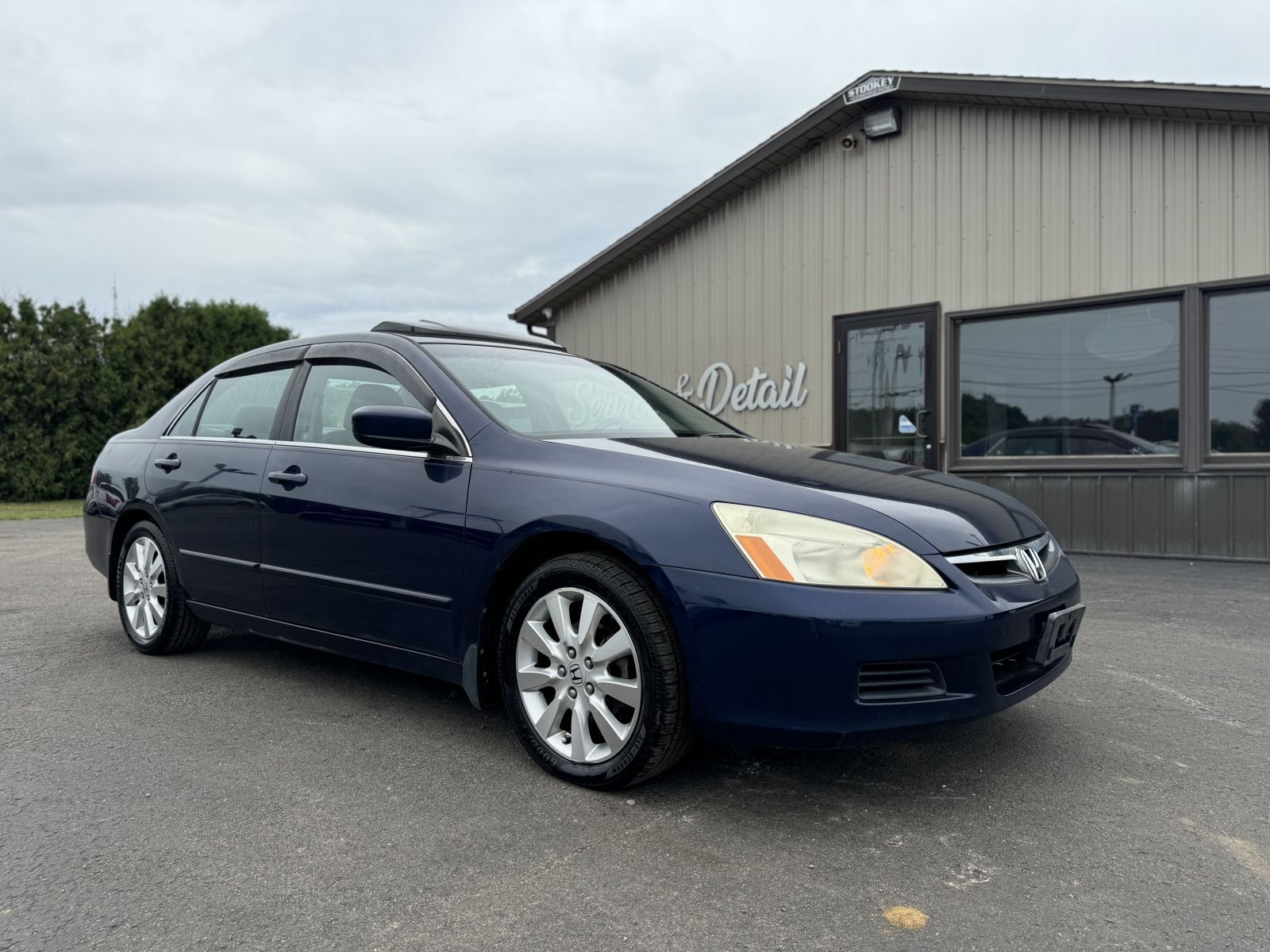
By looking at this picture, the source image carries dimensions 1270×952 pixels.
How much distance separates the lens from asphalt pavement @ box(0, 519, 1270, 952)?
6.73 feet

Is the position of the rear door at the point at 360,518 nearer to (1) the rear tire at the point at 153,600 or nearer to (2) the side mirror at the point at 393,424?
(2) the side mirror at the point at 393,424

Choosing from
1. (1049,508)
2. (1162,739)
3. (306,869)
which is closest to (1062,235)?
(1049,508)

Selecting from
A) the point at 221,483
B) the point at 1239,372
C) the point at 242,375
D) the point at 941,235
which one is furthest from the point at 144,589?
the point at 1239,372

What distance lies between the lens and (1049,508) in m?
8.55

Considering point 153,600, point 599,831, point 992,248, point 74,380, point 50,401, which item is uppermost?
point 992,248

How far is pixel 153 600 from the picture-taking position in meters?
4.48

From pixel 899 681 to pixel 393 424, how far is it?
1823 millimetres

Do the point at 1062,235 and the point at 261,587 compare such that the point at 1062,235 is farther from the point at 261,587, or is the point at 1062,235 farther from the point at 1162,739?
the point at 261,587

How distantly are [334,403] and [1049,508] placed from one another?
6.99m

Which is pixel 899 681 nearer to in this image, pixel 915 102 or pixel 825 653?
pixel 825 653

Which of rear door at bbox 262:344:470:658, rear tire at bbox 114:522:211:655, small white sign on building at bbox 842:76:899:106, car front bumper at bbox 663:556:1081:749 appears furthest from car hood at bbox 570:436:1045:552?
small white sign on building at bbox 842:76:899:106

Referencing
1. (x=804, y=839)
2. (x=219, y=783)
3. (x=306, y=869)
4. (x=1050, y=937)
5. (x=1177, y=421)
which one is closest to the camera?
(x=1050, y=937)

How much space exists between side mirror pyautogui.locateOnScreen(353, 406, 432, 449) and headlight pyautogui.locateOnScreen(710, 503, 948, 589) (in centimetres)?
114

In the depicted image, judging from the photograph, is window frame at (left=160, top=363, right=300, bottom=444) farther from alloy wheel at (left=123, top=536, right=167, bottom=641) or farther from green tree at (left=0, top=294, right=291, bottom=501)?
green tree at (left=0, top=294, right=291, bottom=501)
